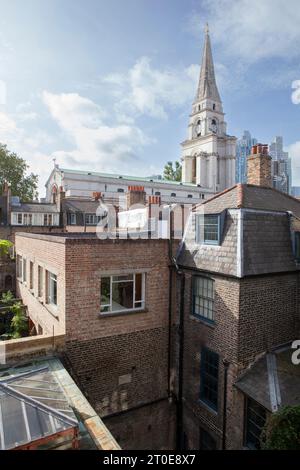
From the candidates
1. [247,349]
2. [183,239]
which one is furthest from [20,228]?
[247,349]

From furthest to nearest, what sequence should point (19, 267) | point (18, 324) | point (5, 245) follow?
point (5, 245)
point (19, 267)
point (18, 324)

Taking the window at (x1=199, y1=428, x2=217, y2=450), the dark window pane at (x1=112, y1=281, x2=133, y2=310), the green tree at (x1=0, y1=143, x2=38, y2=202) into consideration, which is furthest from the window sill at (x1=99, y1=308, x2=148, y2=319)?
the green tree at (x1=0, y1=143, x2=38, y2=202)

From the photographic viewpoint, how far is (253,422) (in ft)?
→ 32.1

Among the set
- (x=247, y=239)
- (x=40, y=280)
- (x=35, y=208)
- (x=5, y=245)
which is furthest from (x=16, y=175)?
(x=247, y=239)

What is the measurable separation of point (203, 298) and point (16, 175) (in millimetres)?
47753

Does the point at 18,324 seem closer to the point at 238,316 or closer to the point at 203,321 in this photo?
the point at 203,321

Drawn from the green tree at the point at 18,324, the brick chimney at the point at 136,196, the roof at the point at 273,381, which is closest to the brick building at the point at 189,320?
the roof at the point at 273,381

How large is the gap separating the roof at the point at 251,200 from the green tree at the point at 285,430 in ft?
22.3

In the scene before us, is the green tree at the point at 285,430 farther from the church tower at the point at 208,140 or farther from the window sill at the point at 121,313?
the church tower at the point at 208,140

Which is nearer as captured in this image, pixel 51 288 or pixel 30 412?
pixel 30 412

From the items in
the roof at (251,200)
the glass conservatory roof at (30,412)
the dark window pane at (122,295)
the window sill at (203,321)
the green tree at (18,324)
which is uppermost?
the roof at (251,200)

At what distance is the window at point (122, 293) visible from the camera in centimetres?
1211
